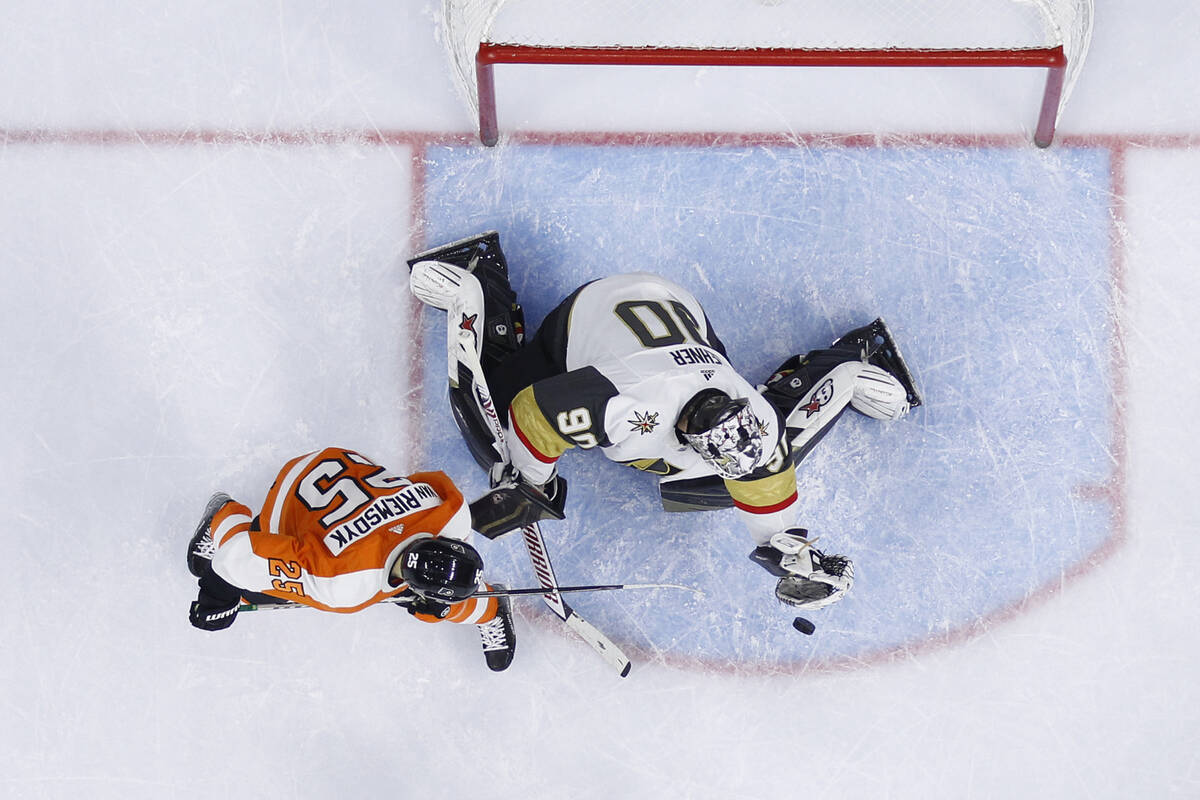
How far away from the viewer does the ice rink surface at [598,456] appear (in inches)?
145

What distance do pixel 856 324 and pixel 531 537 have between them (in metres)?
1.48

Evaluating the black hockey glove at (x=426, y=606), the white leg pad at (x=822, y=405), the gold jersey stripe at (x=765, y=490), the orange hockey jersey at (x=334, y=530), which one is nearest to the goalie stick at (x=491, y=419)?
the orange hockey jersey at (x=334, y=530)

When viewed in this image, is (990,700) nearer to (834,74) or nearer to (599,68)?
(834,74)

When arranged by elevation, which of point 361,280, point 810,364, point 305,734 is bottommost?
point 305,734

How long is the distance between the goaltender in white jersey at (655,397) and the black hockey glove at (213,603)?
0.95 metres

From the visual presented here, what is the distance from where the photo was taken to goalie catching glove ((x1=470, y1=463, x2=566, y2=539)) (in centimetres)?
311

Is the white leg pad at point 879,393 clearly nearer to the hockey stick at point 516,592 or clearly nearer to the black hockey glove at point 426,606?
the hockey stick at point 516,592

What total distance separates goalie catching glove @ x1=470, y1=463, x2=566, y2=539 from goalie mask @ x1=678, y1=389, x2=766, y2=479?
0.61 metres

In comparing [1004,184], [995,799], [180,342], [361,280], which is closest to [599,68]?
[361,280]

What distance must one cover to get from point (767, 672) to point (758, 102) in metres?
2.20

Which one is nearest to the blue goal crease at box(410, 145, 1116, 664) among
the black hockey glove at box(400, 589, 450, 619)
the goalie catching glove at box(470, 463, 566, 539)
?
the goalie catching glove at box(470, 463, 566, 539)

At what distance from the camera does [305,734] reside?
3682mm

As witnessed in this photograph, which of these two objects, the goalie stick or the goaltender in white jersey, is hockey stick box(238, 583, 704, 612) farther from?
the goaltender in white jersey

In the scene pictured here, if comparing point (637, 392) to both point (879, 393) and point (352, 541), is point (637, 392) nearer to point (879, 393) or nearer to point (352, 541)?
point (352, 541)
